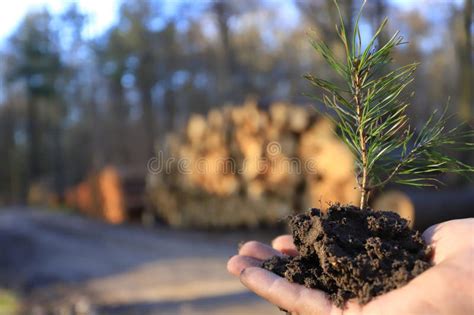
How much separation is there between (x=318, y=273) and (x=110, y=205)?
1237 cm

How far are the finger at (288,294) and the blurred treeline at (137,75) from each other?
40.7 feet

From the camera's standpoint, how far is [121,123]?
27922mm

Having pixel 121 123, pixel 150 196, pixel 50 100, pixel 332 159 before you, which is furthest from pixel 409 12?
pixel 50 100

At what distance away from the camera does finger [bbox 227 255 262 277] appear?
1.61 metres

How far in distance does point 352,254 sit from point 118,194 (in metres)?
11.3

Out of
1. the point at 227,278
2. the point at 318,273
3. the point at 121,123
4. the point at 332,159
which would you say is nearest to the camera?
the point at 318,273

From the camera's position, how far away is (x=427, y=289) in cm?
117

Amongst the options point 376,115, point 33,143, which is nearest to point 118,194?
point 376,115

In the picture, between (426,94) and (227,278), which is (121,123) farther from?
(227,278)

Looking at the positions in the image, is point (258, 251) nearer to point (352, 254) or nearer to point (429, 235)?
point (352, 254)

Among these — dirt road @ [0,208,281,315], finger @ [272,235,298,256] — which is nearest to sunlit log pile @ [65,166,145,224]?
dirt road @ [0,208,281,315]

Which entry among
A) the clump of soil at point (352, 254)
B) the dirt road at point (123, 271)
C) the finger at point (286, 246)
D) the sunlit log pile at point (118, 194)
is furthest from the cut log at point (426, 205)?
the sunlit log pile at point (118, 194)

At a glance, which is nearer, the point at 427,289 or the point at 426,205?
the point at 427,289

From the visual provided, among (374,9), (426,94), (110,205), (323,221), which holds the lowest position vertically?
(110,205)
